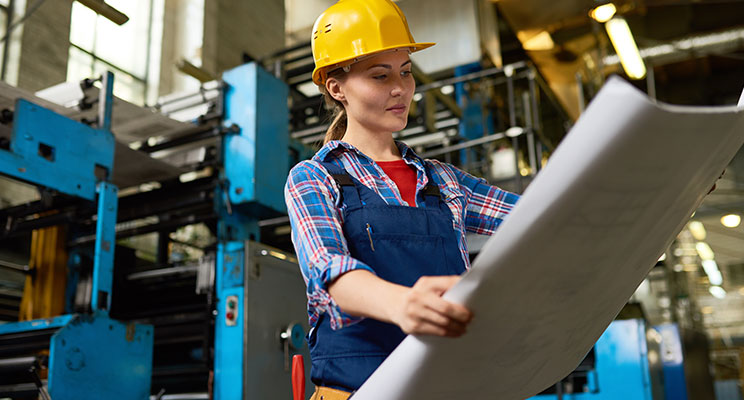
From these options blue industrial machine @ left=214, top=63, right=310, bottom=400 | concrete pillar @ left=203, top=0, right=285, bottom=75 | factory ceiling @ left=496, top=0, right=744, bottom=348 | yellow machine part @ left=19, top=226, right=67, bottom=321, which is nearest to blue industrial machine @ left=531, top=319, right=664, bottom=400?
blue industrial machine @ left=214, top=63, right=310, bottom=400

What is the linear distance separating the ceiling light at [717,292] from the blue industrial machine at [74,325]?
11807 mm

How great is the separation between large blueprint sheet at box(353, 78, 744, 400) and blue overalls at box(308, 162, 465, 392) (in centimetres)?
18

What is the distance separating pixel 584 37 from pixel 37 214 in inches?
343

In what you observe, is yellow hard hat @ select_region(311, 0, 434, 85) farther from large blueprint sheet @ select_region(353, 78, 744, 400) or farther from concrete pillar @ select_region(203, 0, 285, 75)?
concrete pillar @ select_region(203, 0, 285, 75)

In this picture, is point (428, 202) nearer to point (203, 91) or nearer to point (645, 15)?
point (203, 91)

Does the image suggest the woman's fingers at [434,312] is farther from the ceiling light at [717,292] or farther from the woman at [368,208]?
the ceiling light at [717,292]

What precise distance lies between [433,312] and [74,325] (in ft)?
8.14

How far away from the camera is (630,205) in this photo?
0.69 meters

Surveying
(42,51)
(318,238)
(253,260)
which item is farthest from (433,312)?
(42,51)

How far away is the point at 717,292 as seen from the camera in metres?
12.5

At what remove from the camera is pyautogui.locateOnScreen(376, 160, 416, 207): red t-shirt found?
1.16 m

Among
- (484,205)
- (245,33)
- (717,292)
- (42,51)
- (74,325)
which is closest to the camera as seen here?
(484,205)

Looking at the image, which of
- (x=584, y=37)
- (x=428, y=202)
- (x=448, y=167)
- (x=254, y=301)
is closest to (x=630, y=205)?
(x=428, y=202)

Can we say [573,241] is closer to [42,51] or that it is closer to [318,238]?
[318,238]
